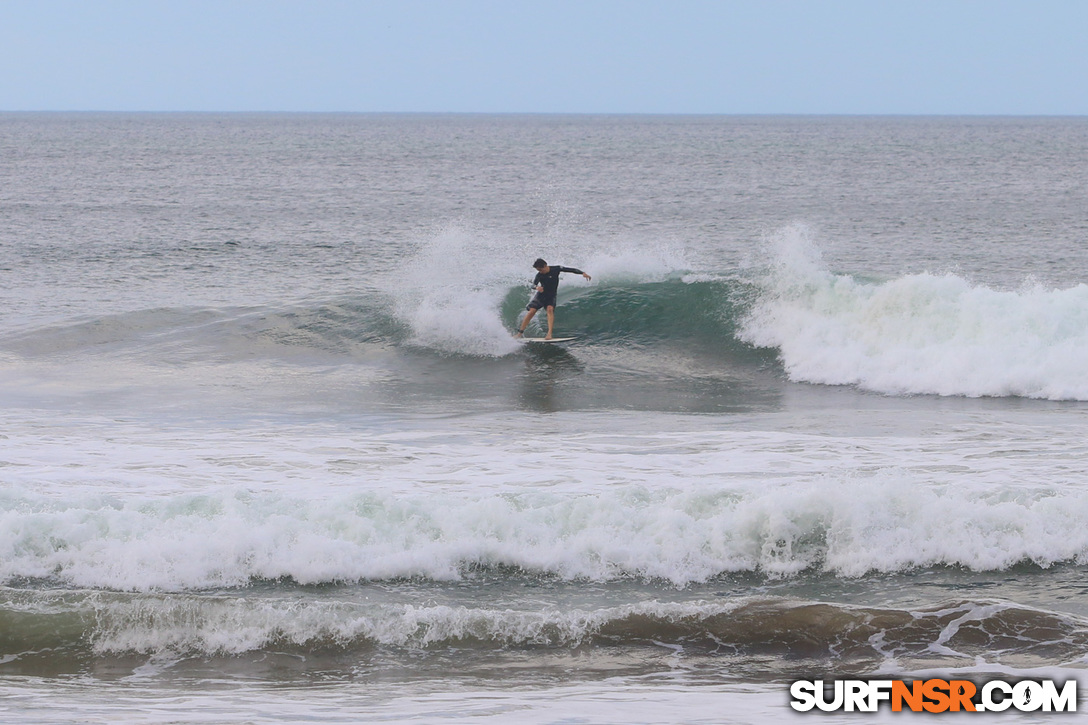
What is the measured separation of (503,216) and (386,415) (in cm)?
2802

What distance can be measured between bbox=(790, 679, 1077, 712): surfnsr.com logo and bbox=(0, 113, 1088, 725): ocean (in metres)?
0.17

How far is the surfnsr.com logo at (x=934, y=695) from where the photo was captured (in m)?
5.25

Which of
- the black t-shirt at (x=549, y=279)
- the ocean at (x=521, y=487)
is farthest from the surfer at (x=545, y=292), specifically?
the ocean at (x=521, y=487)

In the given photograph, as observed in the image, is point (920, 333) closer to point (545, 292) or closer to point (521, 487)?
point (545, 292)

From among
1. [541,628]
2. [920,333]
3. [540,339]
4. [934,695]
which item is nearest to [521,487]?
[541,628]

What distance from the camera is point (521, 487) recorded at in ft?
30.3

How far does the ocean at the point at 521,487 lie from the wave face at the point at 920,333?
6 cm

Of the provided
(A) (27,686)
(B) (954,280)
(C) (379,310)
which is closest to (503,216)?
(C) (379,310)

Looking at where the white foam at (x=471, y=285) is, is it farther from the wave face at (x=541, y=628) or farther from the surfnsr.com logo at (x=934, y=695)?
the surfnsr.com logo at (x=934, y=695)

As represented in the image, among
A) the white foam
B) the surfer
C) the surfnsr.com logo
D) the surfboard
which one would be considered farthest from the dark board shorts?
the surfnsr.com logo

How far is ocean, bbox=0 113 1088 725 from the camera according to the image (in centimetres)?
617

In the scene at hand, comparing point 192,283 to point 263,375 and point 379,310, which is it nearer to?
point 379,310

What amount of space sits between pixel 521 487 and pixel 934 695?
4451mm

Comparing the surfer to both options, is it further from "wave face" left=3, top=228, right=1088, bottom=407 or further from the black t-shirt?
"wave face" left=3, top=228, right=1088, bottom=407
